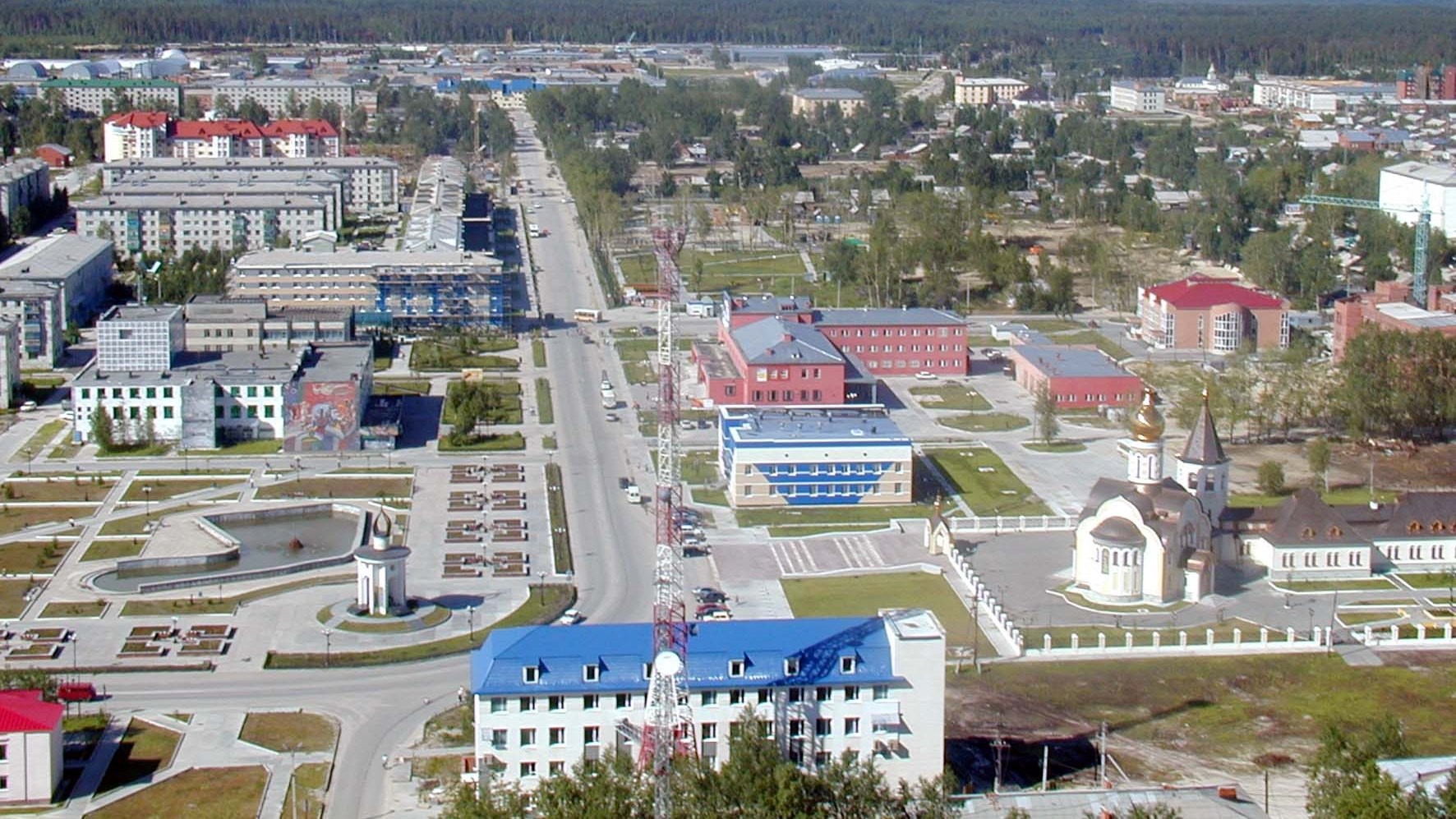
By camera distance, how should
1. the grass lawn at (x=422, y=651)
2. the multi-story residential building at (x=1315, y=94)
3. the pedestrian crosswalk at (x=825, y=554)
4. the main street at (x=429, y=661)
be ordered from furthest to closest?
the multi-story residential building at (x=1315, y=94) < the pedestrian crosswalk at (x=825, y=554) < the grass lawn at (x=422, y=651) < the main street at (x=429, y=661)

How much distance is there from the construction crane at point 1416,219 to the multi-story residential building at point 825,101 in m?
26.0

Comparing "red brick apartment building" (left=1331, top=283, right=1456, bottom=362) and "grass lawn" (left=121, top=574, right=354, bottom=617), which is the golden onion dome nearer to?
"grass lawn" (left=121, top=574, right=354, bottom=617)

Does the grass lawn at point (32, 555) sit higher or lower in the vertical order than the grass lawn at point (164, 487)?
lower

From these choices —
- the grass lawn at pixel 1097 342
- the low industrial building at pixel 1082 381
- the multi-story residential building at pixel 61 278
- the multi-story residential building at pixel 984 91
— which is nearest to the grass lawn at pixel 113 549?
the multi-story residential building at pixel 61 278

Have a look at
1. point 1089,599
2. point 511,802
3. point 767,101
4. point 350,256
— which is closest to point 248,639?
point 511,802

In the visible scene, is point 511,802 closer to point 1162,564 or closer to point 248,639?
point 248,639

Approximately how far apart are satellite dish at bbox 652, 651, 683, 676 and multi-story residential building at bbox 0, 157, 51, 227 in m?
33.8

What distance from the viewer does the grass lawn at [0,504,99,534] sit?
24625mm

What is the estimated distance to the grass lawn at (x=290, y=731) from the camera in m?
17.5

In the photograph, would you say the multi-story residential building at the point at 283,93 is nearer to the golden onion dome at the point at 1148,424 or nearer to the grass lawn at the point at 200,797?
the golden onion dome at the point at 1148,424

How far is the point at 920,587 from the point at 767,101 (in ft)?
177

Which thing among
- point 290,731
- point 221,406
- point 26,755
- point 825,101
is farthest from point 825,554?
point 825,101

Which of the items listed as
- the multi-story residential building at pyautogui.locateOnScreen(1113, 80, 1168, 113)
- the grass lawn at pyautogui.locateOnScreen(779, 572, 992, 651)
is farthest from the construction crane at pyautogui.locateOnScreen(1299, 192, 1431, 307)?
the multi-story residential building at pyautogui.locateOnScreen(1113, 80, 1168, 113)

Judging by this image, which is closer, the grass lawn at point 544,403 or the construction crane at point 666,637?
the construction crane at point 666,637
